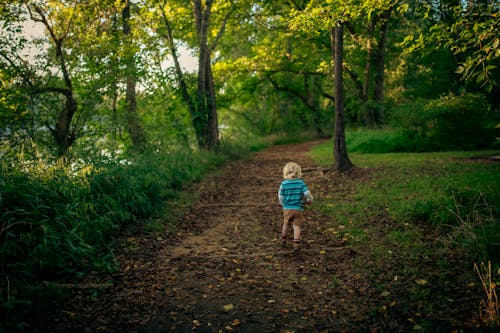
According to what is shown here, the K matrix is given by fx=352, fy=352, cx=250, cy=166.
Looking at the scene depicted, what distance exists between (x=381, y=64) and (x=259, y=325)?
22.4 meters

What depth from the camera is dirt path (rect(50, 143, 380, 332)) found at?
3920 millimetres

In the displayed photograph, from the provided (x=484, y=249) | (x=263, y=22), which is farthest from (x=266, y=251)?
(x=263, y=22)

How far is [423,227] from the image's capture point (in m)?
6.33

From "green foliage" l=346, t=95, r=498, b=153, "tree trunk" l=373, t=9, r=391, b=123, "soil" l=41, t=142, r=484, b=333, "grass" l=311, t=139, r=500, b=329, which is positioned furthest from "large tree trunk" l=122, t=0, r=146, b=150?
"tree trunk" l=373, t=9, r=391, b=123

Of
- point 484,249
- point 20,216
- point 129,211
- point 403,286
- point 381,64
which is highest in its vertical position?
point 381,64

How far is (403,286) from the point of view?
450 cm

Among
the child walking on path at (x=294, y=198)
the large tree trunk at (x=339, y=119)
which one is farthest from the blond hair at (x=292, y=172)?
the large tree trunk at (x=339, y=119)

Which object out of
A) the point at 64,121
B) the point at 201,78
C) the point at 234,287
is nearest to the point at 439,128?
the point at 201,78

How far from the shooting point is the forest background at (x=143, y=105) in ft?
15.7

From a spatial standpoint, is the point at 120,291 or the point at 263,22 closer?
the point at 120,291

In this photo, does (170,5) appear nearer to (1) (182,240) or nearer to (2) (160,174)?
(2) (160,174)

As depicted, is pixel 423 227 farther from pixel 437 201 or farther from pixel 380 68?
pixel 380 68

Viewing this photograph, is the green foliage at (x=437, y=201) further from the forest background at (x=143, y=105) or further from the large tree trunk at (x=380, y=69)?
the large tree trunk at (x=380, y=69)

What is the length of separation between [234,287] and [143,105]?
38.3 ft
